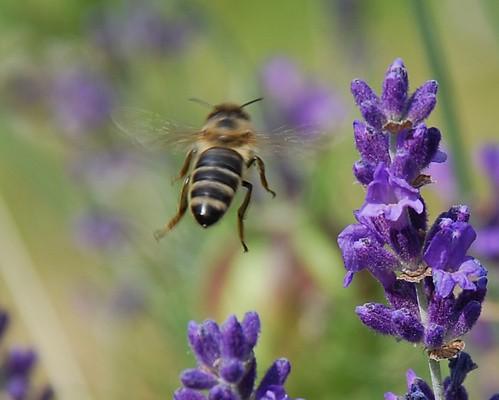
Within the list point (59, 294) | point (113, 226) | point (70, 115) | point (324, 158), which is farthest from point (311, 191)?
point (59, 294)

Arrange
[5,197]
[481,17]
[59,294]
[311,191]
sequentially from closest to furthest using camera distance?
[311,191] < [481,17] < [59,294] < [5,197]

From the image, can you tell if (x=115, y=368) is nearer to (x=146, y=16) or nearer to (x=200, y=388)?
(x=146, y=16)

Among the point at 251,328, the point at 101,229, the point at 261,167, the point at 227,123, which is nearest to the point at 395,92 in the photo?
the point at 251,328

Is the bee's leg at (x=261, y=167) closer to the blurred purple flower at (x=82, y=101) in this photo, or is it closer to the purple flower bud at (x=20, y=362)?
the purple flower bud at (x=20, y=362)

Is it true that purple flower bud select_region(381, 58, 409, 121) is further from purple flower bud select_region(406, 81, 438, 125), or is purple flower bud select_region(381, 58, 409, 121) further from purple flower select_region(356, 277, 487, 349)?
purple flower select_region(356, 277, 487, 349)

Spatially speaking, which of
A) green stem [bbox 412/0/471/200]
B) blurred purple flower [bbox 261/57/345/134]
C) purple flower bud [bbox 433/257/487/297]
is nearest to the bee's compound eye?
green stem [bbox 412/0/471/200]

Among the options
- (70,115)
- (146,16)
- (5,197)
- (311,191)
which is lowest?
(311,191)

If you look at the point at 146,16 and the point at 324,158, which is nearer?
the point at 324,158
